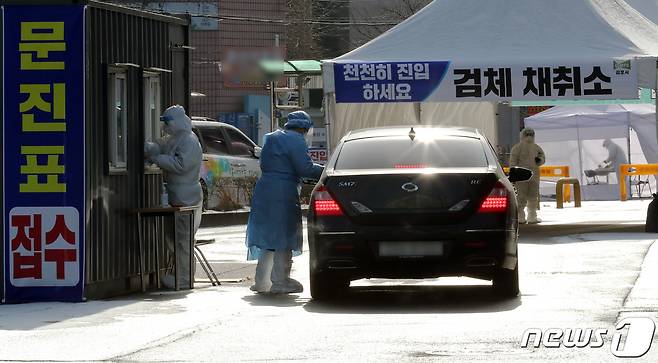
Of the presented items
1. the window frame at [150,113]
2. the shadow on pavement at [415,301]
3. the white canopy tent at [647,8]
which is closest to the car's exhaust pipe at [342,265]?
the shadow on pavement at [415,301]

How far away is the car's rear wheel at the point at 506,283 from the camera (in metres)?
13.7

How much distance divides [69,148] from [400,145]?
2.82m

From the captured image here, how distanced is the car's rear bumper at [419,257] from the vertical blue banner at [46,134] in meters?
2.27

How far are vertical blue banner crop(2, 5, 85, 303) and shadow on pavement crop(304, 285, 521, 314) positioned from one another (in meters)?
2.16

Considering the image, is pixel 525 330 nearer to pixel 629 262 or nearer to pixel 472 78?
pixel 629 262

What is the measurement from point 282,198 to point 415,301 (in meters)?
1.70

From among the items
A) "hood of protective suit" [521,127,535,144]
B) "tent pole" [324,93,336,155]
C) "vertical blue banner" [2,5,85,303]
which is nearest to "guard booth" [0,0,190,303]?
"vertical blue banner" [2,5,85,303]

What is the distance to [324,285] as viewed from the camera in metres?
13.9

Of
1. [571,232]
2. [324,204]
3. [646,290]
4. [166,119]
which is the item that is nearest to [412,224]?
[324,204]

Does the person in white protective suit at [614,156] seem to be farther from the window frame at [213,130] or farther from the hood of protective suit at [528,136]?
the window frame at [213,130]

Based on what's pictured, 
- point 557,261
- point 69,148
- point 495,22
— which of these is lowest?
point 557,261

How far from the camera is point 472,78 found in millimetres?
23641

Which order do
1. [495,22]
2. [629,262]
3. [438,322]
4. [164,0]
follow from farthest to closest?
[164,0], [495,22], [629,262], [438,322]

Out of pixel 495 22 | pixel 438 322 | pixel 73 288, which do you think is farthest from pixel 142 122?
pixel 495 22
